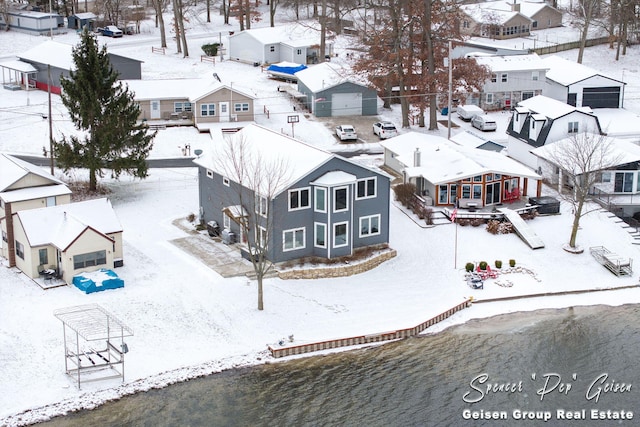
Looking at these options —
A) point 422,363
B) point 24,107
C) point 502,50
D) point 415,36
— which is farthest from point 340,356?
point 502,50

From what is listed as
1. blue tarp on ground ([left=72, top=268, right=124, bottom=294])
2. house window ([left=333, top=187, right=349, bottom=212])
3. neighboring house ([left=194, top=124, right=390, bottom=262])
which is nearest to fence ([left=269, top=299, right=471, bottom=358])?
neighboring house ([left=194, top=124, right=390, bottom=262])

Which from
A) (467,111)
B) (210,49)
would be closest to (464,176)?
(467,111)

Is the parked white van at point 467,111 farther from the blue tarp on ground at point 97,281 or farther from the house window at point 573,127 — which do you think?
the blue tarp on ground at point 97,281

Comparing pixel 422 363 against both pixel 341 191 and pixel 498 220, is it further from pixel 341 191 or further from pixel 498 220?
pixel 498 220

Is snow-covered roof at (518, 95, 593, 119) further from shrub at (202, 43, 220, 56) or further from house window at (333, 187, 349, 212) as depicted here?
shrub at (202, 43, 220, 56)

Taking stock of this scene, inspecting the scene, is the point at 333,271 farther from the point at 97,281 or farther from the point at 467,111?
the point at 467,111

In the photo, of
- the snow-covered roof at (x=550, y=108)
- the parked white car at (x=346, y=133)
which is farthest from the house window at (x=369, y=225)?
the parked white car at (x=346, y=133)
